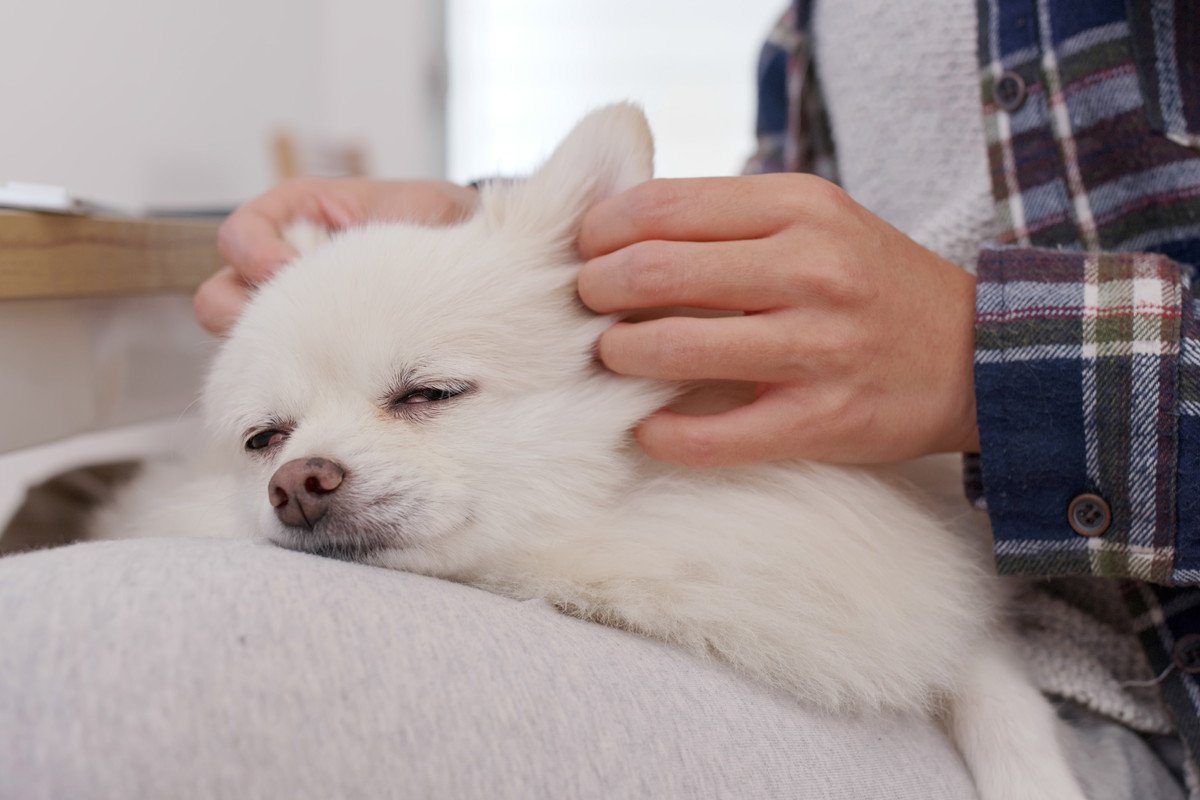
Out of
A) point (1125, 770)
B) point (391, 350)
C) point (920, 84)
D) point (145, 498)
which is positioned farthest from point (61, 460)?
point (1125, 770)

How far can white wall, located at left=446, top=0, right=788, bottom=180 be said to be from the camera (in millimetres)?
3467

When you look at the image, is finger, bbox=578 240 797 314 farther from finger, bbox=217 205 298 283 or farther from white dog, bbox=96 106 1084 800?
finger, bbox=217 205 298 283

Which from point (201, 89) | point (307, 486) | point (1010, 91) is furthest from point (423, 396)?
point (201, 89)

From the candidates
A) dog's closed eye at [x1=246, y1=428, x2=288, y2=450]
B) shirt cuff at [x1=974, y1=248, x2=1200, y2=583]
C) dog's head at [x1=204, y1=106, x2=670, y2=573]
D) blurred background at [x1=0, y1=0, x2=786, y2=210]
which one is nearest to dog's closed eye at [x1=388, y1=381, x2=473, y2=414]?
dog's head at [x1=204, y1=106, x2=670, y2=573]

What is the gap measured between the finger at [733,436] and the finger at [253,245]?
55 centimetres

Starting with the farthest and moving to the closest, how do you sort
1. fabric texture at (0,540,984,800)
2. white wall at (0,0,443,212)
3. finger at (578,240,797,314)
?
white wall at (0,0,443,212), finger at (578,240,797,314), fabric texture at (0,540,984,800)

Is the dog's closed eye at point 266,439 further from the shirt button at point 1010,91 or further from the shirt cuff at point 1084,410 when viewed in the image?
the shirt button at point 1010,91

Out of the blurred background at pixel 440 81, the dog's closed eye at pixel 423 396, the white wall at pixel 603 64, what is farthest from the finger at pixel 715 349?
the white wall at pixel 603 64

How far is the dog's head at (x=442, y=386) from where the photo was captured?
0.77m

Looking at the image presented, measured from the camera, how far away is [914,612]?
786 mm

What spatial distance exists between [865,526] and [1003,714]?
0.22m

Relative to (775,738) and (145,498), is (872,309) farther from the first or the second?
(145,498)

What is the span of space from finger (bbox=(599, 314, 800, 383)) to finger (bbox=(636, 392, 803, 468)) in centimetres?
3

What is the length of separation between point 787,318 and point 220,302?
2.36ft
